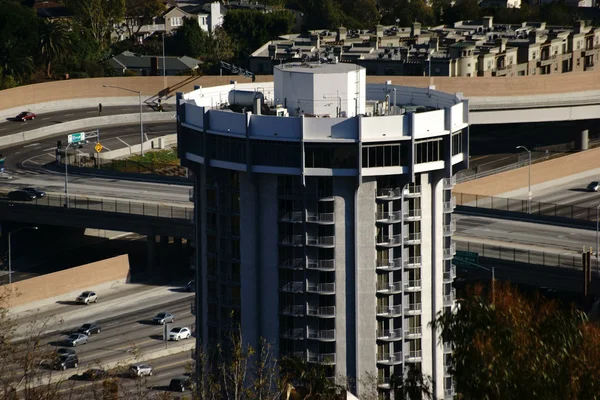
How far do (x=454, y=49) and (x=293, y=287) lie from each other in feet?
353

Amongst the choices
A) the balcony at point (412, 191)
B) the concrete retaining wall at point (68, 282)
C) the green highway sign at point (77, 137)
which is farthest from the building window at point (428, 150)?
the green highway sign at point (77, 137)

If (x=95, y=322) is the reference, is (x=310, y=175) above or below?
above

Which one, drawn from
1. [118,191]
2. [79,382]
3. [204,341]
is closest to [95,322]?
[79,382]

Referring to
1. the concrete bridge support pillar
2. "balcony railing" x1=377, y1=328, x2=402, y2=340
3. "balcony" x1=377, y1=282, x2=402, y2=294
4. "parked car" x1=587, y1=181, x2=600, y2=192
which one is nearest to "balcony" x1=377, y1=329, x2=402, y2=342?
"balcony railing" x1=377, y1=328, x2=402, y2=340

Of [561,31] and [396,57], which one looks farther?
[561,31]

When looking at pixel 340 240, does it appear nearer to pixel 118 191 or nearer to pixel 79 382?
pixel 79 382

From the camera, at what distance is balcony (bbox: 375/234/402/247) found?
64188mm

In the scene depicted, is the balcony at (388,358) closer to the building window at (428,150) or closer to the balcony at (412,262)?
the balcony at (412,262)

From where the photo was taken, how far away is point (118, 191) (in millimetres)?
131000

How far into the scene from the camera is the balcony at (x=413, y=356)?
6512 cm

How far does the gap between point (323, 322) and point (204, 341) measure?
658 centimetres

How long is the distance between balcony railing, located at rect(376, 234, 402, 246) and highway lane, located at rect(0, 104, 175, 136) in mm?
96737

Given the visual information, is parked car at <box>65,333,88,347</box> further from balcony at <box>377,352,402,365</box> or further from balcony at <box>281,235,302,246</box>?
balcony at <box>377,352,402,365</box>

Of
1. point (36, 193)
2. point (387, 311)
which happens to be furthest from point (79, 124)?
point (387, 311)
